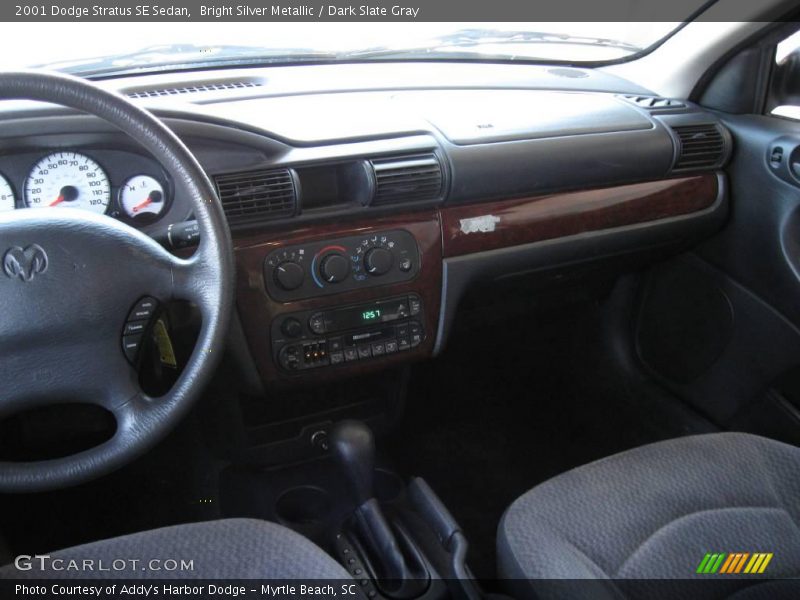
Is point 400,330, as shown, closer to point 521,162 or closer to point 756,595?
point 521,162

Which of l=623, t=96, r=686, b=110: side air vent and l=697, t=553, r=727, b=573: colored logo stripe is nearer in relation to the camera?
l=697, t=553, r=727, b=573: colored logo stripe

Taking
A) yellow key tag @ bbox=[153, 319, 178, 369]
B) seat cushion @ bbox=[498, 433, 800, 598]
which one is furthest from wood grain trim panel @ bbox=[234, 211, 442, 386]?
seat cushion @ bbox=[498, 433, 800, 598]

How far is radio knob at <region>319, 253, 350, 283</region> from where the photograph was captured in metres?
1.60

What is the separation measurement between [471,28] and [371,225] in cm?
76

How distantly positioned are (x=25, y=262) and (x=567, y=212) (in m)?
1.14

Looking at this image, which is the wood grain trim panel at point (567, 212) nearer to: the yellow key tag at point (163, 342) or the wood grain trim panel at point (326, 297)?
the wood grain trim panel at point (326, 297)

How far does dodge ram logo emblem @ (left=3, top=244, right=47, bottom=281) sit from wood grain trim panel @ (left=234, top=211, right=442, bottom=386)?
1.39 ft

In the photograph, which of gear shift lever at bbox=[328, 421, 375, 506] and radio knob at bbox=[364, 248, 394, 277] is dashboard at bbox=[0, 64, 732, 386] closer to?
radio knob at bbox=[364, 248, 394, 277]

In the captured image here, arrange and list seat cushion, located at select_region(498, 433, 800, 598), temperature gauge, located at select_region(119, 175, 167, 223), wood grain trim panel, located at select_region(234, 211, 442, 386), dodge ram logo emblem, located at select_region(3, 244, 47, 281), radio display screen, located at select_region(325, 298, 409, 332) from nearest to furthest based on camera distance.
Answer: dodge ram logo emblem, located at select_region(3, 244, 47, 281), seat cushion, located at select_region(498, 433, 800, 598), temperature gauge, located at select_region(119, 175, 167, 223), wood grain trim panel, located at select_region(234, 211, 442, 386), radio display screen, located at select_region(325, 298, 409, 332)

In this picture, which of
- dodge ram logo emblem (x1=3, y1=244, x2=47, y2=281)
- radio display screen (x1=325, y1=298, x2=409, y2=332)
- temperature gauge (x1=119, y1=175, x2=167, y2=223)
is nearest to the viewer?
dodge ram logo emblem (x1=3, y1=244, x2=47, y2=281)

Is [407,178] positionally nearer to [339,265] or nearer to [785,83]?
[339,265]

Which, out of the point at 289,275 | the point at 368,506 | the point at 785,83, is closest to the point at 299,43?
the point at 289,275

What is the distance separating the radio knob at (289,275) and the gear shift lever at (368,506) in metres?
0.38

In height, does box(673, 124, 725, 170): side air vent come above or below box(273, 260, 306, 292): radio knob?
above
